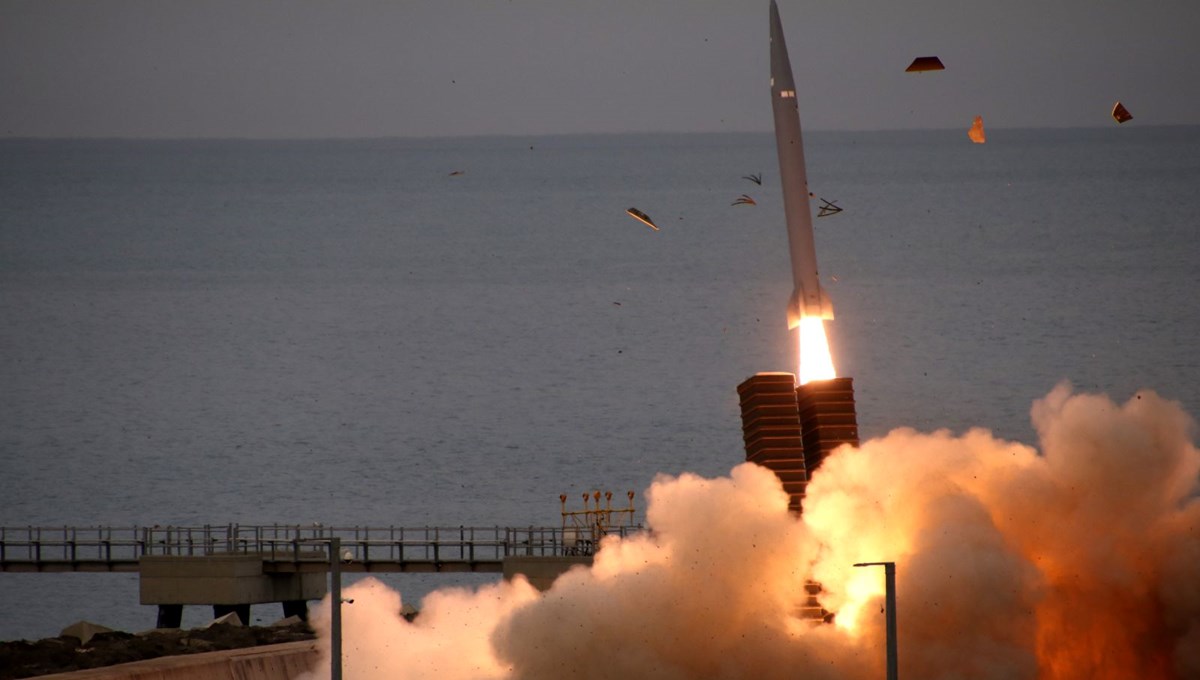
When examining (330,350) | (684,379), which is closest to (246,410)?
(330,350)

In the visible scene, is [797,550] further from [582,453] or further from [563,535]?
[582,453]

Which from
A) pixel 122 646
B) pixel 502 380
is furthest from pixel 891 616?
pixel 502 380

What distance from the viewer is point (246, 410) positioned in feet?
521

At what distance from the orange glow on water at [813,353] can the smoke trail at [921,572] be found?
4.09 m

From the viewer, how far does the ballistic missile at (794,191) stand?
4800cm

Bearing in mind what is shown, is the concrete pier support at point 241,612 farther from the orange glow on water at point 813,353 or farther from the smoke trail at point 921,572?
the orange glow on water at point 813,353

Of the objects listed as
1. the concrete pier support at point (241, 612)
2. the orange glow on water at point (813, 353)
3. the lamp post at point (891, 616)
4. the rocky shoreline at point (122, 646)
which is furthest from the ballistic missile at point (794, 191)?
the concrete pier support at point (241, 612)

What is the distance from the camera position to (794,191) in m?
48.0

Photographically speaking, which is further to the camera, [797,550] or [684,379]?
[684,379]

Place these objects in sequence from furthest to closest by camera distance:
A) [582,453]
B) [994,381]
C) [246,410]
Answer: [246,410] < [994,381] < [582,453]

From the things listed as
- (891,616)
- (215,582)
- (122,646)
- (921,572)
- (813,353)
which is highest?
(813,353)

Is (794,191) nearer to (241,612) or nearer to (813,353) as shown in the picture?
(813,353)

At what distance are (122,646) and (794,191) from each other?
19.3 metres

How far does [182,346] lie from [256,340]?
19.4 feet
